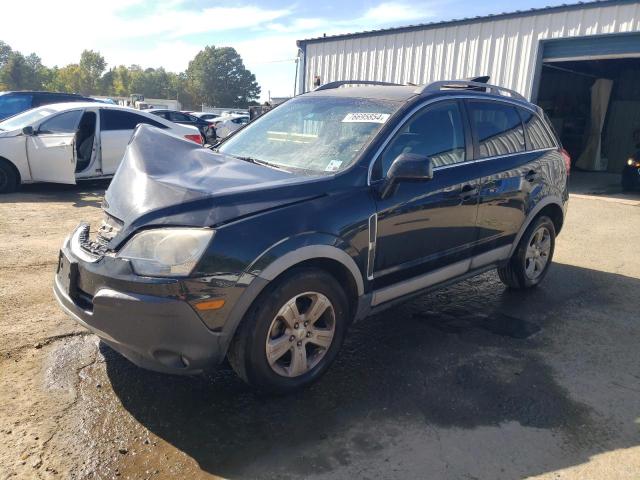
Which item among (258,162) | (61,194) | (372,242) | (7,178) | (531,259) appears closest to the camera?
(372,242)

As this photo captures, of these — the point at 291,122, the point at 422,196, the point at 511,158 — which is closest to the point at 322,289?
the point at 422,196

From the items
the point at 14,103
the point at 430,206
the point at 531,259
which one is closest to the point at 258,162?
the point at 430,206

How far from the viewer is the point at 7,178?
336 inches

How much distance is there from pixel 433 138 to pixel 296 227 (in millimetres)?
1533

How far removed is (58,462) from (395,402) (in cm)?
181

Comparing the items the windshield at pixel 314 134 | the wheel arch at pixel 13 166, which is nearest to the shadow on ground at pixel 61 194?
the wheel arch at pixel 13 166

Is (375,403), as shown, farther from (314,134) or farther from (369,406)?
(314,134)

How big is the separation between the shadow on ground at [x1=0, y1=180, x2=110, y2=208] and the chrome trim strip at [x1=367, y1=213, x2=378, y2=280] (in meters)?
6.26

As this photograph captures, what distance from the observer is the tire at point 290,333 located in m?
2.75

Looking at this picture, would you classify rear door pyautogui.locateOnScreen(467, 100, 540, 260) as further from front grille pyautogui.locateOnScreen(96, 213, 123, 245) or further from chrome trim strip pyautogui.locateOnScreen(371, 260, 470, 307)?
front grille pyautogui.locateOnScreen(96, 213, 123, 245)

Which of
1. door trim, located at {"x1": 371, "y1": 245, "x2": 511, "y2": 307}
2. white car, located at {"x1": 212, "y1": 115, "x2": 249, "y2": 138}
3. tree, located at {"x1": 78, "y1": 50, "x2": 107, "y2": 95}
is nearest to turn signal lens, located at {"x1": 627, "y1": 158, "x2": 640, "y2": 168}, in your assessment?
door trim, located at {"x1": 371, "y1": 245, "x2": 511, "y2": 307}

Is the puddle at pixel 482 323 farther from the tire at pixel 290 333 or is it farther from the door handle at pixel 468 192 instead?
the tire at pixel 290 333

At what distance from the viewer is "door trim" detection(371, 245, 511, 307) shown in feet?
11.3

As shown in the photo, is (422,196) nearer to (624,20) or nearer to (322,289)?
(322,289)
